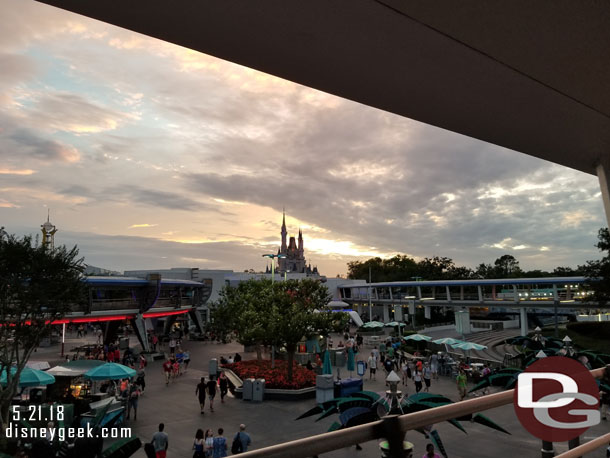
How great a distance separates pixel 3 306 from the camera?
15.0 meters

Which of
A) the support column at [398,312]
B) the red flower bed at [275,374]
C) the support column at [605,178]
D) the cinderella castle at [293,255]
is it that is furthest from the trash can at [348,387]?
the cinderella castle at [293,255]

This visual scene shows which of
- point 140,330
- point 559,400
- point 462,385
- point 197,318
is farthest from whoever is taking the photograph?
point 197,318

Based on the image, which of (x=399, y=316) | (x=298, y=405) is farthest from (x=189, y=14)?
(x=399, y=316)

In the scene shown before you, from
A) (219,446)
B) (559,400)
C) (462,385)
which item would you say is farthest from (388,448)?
(462,385)

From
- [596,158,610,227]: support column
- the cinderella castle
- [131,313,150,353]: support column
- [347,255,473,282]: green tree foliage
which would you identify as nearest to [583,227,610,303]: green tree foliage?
[596,158,610,227]: support column

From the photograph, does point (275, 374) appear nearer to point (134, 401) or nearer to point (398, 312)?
point (134, 401)

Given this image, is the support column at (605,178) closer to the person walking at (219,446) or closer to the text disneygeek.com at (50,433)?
the person walking at (219,446)

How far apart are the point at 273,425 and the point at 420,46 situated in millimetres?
15550

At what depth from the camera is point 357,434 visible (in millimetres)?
1281

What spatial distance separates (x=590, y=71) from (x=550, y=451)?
2412 mm

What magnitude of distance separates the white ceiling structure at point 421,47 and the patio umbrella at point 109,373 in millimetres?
16696

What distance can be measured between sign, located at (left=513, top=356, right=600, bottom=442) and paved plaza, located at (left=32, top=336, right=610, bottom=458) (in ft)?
23.1

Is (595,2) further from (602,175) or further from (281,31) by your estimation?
(602,175)

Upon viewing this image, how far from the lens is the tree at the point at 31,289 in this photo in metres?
15.0
